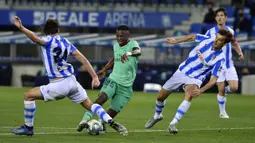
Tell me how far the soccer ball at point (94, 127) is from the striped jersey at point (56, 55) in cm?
119

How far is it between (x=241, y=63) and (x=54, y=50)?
23107mm

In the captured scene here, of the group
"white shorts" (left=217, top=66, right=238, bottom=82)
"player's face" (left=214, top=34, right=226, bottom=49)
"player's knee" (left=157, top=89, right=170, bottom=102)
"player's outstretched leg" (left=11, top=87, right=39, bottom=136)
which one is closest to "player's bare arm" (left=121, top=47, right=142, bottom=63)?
"player's knee" (left=157, top=89, right=170, bottom=102)

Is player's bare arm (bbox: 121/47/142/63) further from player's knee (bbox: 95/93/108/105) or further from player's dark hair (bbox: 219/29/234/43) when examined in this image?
player's dark hair (bbox: 219/29/234/43)

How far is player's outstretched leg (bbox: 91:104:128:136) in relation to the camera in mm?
14234

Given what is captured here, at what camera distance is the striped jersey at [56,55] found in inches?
565

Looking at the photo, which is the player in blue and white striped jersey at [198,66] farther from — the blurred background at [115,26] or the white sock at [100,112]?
the blurred background at [115,26]

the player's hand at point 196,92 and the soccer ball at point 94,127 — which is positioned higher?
the player's hand at point 196,92

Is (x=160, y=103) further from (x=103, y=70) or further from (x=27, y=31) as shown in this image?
(x=27, y=31)

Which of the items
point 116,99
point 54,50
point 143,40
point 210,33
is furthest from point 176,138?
point 143,40

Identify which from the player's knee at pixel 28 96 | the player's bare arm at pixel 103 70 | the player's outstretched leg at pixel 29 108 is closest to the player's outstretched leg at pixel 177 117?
the player's bare arm at pixel 103 70

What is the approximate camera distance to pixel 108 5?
42.8 metres

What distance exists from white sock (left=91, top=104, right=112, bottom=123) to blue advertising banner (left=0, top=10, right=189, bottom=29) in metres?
26.3

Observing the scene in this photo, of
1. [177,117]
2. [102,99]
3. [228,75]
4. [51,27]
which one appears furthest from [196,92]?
[228,75]

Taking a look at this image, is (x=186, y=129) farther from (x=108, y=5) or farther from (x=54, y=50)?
(x=108, y=5)
